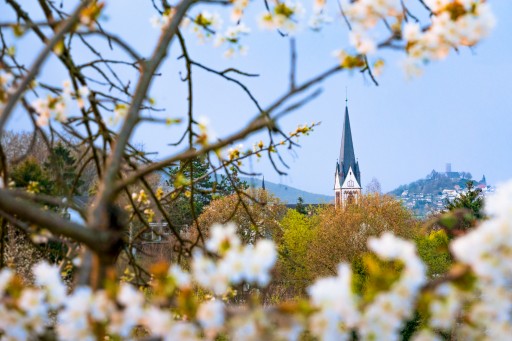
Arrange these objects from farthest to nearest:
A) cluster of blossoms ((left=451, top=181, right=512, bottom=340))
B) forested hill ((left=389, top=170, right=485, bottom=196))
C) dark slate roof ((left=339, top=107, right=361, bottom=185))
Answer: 1. forested hill ((left=389, top=170, right=485, bottom=196))
2. dark slate roof ((left=339, top=107, right=361, bottom=185))
3. cluster of blossoms ((left=451, top=181, right=512, bottom=340))

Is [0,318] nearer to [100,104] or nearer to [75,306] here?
[75,306]

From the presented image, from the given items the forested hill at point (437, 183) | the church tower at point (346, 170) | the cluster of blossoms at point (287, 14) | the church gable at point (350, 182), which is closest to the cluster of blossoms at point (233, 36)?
the cluster of blossoms at point (287, 14)

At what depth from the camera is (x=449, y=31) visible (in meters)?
1.08

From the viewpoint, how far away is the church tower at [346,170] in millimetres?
41688

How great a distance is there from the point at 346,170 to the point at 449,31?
4366 cm

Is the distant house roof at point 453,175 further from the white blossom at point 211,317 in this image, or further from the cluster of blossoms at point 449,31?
the white blossom at point 211,317

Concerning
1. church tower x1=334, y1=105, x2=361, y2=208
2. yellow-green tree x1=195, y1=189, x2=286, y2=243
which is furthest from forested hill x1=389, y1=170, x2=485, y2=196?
yellow-green tree x1=195, y1=189, x2=286, y2=243

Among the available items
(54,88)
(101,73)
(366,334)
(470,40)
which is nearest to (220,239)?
(366,334)

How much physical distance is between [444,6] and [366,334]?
0.68 metres

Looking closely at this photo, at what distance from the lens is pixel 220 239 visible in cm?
80

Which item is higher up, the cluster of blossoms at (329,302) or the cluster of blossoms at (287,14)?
the cluster of blossoms at (287,14)

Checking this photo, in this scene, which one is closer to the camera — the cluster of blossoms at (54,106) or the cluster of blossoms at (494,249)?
the cluster of blossoms at (494,249)

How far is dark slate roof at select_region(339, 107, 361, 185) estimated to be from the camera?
41.2 metres

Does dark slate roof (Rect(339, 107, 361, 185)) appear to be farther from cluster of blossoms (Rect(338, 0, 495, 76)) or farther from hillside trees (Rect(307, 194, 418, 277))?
cluster of blossoms (Rect(338, 0, 495, 76))
